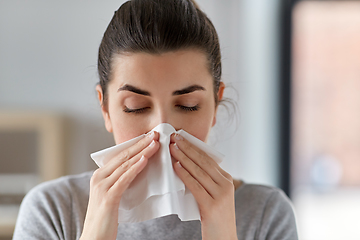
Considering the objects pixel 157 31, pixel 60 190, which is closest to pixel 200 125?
pixel 157 31

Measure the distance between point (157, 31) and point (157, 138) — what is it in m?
0.26

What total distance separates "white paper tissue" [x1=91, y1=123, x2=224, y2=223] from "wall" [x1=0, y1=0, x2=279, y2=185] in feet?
4.93

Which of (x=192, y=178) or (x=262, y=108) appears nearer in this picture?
(x=192, y=178)

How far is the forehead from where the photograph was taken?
2.73ft

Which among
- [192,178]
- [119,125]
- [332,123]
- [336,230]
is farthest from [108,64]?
[336,230]

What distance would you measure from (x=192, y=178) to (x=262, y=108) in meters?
1.67

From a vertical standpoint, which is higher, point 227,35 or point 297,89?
point 227,35

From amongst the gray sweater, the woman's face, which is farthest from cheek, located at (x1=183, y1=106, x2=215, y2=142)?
the gray sweater

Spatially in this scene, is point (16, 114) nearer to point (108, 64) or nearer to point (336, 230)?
point (108, 64)

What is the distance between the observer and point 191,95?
864 millimetres

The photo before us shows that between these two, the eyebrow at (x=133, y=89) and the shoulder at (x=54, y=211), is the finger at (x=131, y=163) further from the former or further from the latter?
the shoulder at (x=54, y=211)

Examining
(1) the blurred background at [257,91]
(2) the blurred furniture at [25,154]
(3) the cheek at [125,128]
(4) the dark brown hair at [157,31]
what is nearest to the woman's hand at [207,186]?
(3) the cheek at [125,128]

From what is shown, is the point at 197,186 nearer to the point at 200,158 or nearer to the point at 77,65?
the point at 200,158

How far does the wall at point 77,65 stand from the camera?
232 centimetres
